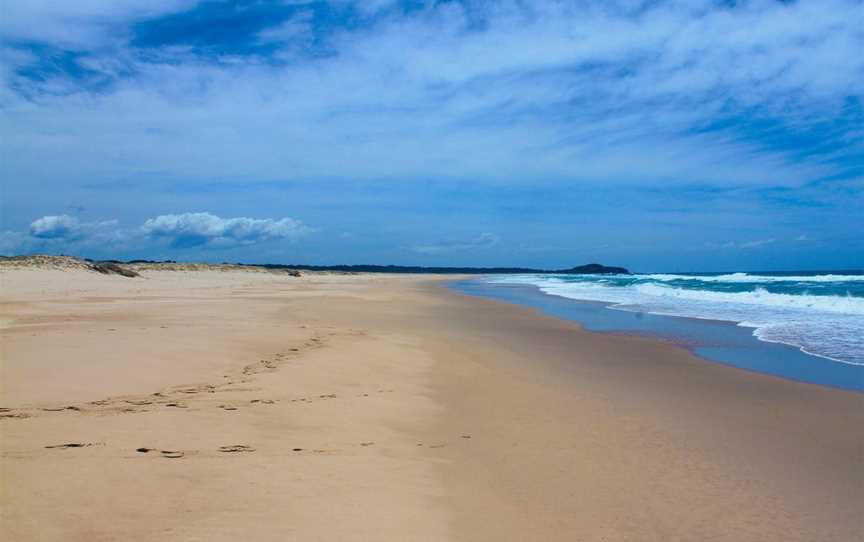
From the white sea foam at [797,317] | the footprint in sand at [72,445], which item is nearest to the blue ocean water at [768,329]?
the white sea foam at [797,317]

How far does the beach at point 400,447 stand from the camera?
3.92 metres

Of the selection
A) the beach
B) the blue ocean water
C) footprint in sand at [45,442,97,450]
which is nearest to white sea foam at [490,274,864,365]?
the blue ocean water

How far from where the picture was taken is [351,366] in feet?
31.0

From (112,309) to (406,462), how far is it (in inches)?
608

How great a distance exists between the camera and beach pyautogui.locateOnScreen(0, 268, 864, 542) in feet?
12.9

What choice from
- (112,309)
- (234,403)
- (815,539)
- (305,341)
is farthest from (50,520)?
(112,309)

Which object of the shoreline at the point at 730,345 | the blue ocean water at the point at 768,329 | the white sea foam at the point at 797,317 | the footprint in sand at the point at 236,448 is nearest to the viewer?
the footprint in sand at the point at 236,448

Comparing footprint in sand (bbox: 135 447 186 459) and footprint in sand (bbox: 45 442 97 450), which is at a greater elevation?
footprint in sand (bbox: 45 442 97 450)

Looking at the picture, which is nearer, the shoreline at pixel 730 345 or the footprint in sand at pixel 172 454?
the footprint in sand at pixel 172 454

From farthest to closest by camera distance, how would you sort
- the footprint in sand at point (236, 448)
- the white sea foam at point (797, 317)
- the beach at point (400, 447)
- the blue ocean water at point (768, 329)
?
the white sea foam at point (797, 317) < the blue ocean water at point (768, 329) < the footprint in sand at point (236, 448) < the beach at point (400, 447)

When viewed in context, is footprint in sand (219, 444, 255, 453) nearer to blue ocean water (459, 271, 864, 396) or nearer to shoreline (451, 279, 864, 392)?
shoreline (451, 279, 864, 392)

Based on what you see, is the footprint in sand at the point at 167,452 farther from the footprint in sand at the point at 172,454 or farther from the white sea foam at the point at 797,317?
the white sea foam at the point at 797,317

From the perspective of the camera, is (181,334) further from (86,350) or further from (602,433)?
(602,433)

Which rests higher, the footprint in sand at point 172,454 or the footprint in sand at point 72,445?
the footprint in sand at point 72,445
